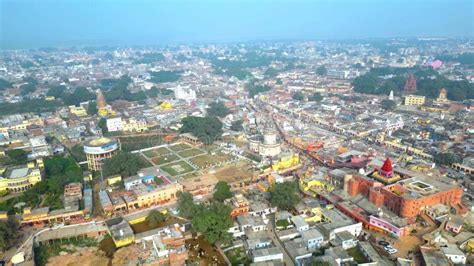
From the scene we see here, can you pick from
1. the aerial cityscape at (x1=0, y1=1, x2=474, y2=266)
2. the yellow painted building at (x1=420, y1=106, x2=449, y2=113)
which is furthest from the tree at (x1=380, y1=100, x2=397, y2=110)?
the yellow painted building at (x1=420, y1=106, x2=449, y2=113)

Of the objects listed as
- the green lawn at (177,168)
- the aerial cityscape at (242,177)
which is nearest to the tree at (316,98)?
the aerial cityscape at (242,177)

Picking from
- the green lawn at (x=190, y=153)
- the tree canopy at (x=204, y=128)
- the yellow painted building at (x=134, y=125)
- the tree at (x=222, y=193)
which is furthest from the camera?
the yellow painted building at (x=134, y=125)

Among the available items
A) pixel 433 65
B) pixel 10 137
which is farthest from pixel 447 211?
pixel 433 65

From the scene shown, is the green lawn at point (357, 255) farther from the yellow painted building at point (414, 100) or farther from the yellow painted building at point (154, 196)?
the yellow painted building at point (414, 100)

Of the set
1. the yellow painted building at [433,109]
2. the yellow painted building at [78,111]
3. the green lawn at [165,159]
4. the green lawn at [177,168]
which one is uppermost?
the yellow painted building at [433,109]

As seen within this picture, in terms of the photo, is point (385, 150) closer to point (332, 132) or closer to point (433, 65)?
point (332, 132)

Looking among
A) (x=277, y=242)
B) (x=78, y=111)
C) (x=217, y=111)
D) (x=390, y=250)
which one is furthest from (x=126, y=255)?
(x=78, y=111)

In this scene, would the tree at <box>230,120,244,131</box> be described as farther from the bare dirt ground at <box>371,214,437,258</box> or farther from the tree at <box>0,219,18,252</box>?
the tree at <box>0,219,18,252</box>

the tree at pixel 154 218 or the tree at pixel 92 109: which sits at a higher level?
the tree at pixel 92 109
